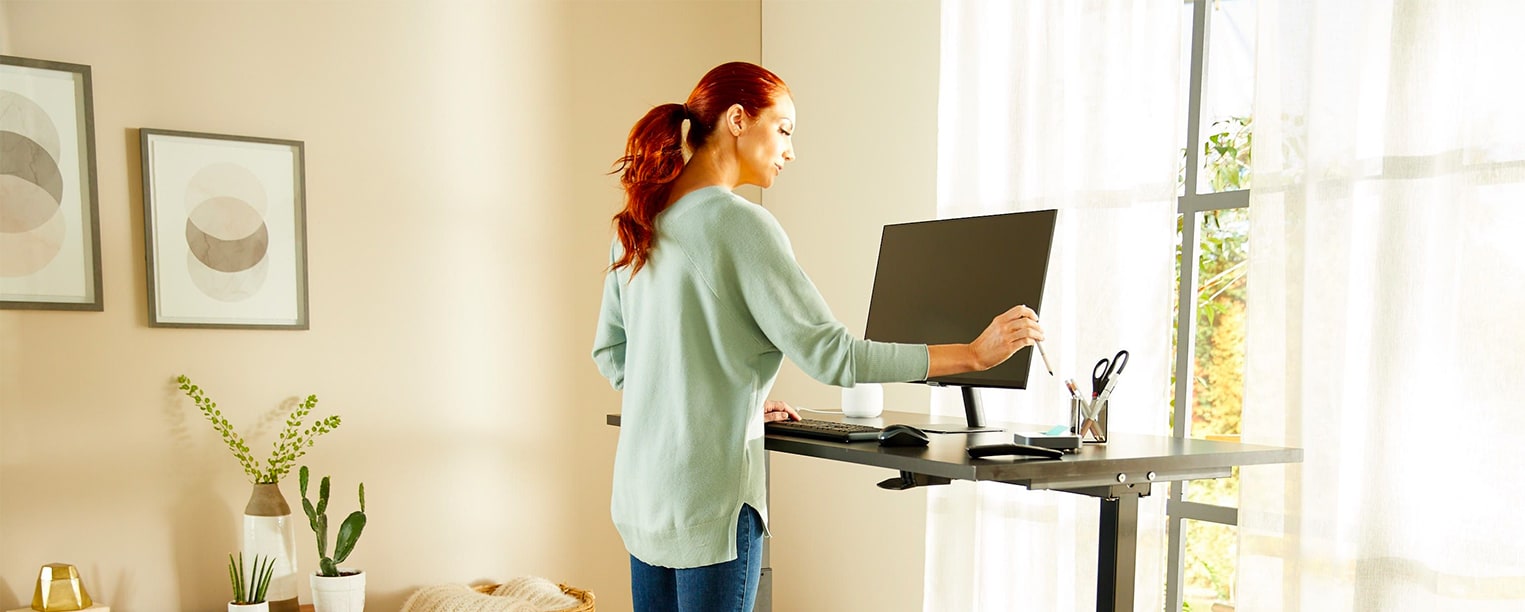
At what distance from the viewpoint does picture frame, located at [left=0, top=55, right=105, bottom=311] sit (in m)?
2.70

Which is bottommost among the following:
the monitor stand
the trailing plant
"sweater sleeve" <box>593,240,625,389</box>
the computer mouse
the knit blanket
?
the knit blanket

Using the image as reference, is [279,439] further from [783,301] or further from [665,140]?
[783,301]

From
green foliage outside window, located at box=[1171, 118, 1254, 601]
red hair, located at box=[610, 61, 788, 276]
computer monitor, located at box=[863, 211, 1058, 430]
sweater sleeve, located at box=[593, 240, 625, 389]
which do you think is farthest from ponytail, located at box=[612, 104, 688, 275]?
green foliage outside window, located at box=[1171, 118, 1254, 601]

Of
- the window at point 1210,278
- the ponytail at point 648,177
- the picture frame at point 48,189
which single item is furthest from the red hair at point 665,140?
the picture frame at point 48,189

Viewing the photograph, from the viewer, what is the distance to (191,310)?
2.90 m

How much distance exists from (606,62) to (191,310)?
1.43 meters

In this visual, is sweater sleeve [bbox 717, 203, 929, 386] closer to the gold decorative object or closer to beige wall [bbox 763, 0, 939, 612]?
beige wall [bbox 763, 0, 939, 612]

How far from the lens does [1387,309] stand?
217 cm

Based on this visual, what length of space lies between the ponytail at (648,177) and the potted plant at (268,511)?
1.60 meters

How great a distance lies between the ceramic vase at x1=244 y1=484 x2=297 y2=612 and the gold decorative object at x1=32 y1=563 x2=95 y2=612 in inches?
14.4

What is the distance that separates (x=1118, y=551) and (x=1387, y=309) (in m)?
0.77

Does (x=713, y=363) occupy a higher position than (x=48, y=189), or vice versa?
(x=48, y=189)

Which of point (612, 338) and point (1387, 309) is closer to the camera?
point (612, 338)

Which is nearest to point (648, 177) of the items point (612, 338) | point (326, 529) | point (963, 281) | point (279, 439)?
point (612, 338)
